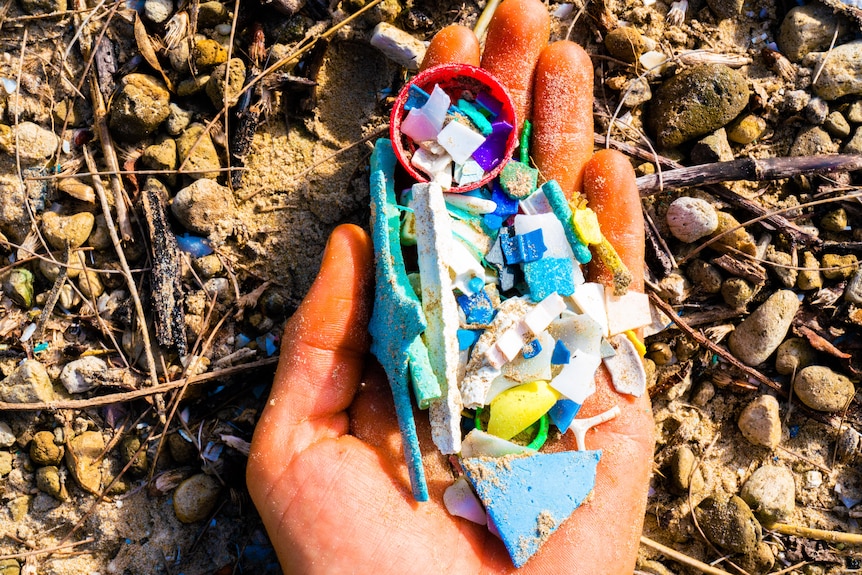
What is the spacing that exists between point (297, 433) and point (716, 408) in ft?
7.13

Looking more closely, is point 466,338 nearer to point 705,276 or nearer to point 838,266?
point 705,276

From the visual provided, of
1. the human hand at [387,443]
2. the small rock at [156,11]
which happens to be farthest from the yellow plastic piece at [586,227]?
the small rock at [156,11]

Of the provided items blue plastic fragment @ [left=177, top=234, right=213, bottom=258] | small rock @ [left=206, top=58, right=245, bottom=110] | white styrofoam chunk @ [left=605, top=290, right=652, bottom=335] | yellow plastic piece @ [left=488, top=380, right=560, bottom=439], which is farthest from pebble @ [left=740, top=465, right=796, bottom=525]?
small rock @ [left=206, top=58, right=245, bottom=110]

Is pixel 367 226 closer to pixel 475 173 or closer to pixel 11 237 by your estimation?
pixel 475 173

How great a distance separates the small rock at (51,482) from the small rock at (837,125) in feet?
13.8

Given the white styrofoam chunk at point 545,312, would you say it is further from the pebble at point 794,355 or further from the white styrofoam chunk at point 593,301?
the pebble at point 794,355

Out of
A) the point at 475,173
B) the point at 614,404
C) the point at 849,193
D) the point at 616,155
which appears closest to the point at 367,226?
the point at 475,173

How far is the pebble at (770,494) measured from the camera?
323 centimetres

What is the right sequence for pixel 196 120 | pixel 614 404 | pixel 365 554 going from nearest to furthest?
pixel 365 554 < pixel 614 404 < pixel 196 120

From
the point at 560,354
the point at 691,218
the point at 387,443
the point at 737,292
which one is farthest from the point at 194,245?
the point at 737,292

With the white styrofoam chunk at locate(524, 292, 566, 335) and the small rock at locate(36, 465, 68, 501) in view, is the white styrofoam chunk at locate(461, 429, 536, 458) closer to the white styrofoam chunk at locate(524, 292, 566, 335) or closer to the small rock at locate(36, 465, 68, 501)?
the white styrofoam chunk at locate(524, 292, 566, 335)

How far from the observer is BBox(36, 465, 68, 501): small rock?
3.02 meters

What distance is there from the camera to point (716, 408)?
3.41 meters

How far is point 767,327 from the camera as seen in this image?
3.27 m
